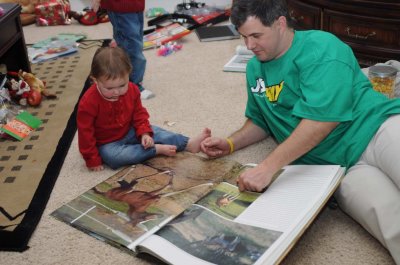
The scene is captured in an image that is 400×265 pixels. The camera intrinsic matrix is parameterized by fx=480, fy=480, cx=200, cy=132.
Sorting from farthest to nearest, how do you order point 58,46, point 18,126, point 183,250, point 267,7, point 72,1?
1. point 72,1
2. point 58,46
3. point 18,126
4. point 267,7
5. point 183,250

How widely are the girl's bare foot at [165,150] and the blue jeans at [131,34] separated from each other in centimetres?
65

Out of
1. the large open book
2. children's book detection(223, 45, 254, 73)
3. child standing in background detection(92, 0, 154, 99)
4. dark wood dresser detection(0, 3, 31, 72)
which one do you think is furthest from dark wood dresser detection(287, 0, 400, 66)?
dark wood dresser detection(0, 3, 31, 72)

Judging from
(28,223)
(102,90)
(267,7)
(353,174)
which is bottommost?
(28,223)

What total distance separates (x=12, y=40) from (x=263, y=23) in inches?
54.7

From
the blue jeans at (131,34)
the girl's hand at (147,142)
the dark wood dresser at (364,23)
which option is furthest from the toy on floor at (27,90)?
the dark wood dresser at (364,23)

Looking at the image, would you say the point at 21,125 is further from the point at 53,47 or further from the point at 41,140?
the point at 53,47

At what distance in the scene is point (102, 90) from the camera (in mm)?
1446

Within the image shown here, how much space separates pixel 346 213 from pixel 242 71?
118 centimetres

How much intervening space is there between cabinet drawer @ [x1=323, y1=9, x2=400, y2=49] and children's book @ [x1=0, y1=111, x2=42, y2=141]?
1377 millimetres

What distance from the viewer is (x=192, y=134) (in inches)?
67.9

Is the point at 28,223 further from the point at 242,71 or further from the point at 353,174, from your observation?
the point at 242,71

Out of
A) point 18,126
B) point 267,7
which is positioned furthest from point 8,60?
point 267,7

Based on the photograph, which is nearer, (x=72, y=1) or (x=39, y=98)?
(x=39, y=98)

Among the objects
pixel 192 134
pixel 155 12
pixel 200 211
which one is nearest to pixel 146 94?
pixel 192 134
